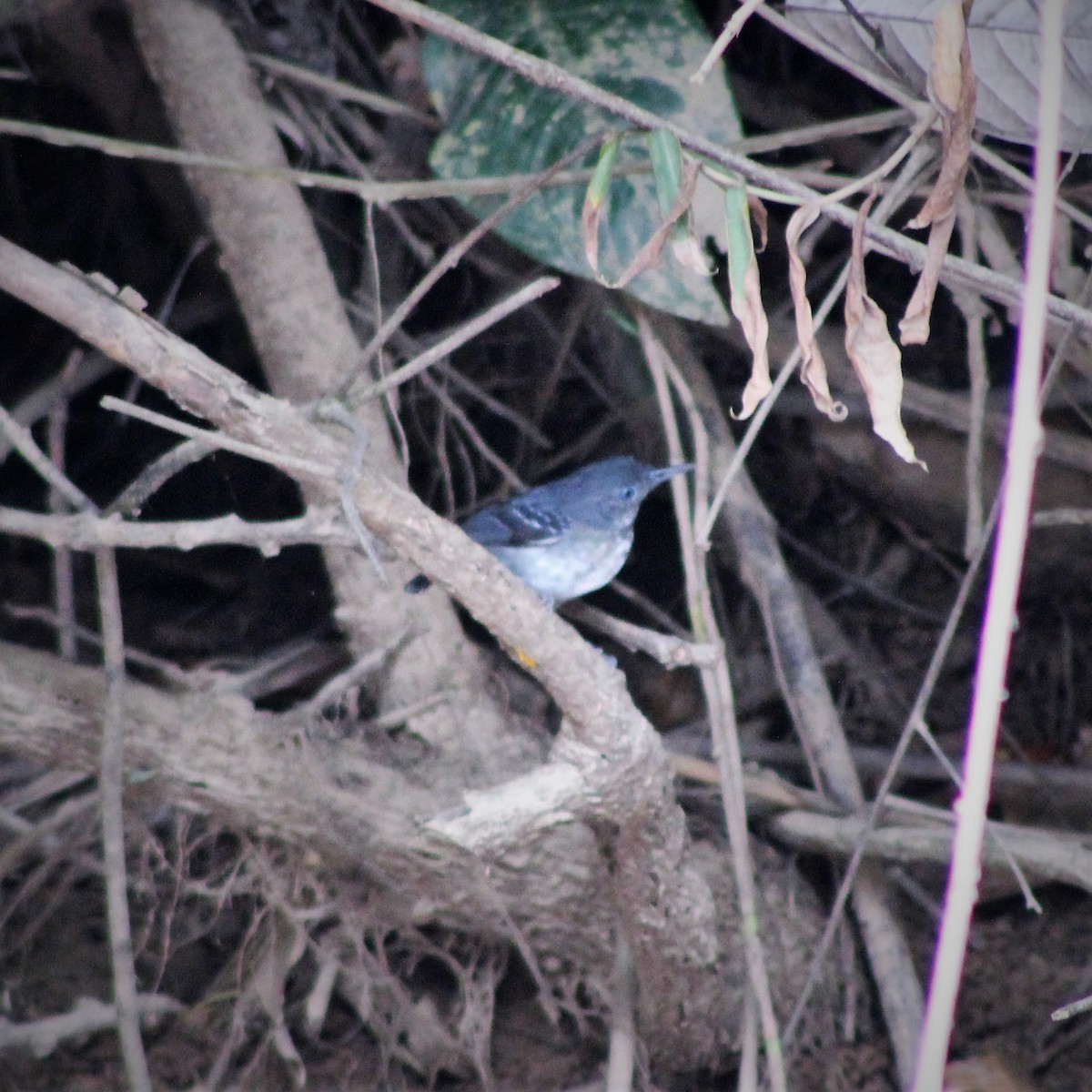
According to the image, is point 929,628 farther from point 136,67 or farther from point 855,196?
point 136,67

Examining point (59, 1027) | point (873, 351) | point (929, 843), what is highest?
point (873, 351)

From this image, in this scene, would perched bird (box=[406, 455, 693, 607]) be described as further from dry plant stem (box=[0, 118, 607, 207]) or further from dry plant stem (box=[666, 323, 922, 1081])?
dry plant stem (box=[0, 118, 607, 207])

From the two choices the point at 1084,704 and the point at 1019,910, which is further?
the point at 1084,704

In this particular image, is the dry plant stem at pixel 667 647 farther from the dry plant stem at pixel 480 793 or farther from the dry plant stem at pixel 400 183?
the dry plant stem at pixel 400 183

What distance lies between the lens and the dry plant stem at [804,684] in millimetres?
2818

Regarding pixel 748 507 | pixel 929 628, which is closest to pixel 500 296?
pixel 748 507

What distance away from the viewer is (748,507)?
313cm

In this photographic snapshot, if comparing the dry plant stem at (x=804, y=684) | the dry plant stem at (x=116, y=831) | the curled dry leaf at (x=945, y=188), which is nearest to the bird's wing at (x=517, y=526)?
the dry plant stem at (x=804, y=684)

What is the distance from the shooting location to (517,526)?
3.08m

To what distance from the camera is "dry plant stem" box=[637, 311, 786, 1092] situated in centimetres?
247

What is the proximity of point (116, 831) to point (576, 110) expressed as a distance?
1.67 m

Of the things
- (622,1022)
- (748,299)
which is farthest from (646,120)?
(622,1022)

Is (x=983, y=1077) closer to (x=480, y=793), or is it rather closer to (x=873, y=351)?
(x=480, y=793)

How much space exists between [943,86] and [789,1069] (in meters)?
2.05
